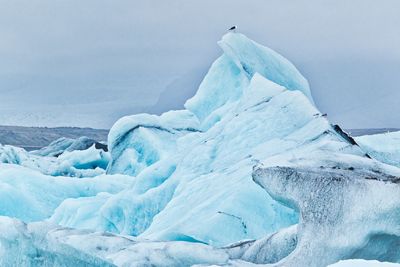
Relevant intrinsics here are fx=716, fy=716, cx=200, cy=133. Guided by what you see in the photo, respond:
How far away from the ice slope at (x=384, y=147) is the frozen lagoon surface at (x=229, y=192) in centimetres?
5

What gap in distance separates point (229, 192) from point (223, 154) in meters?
1.28

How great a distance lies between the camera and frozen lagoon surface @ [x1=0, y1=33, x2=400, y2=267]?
3893mm

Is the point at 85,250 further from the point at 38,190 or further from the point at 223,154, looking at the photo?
the point at 38,190

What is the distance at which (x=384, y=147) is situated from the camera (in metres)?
8.71

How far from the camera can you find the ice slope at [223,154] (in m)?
6.25

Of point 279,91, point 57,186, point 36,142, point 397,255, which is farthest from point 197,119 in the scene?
point 36,142

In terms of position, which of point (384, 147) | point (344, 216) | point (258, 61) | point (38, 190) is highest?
point (344, 216)

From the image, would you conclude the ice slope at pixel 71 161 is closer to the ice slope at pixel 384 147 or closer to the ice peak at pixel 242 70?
the ice peak at pixel 242 70

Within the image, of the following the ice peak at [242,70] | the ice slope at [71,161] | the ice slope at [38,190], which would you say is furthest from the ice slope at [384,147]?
the ice slope at [71,161]

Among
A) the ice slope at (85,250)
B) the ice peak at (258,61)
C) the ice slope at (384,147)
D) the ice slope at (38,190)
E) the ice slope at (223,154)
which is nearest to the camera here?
the ice slope at (85,250)

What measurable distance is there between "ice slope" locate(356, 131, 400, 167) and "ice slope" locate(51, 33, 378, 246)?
0.91 metres

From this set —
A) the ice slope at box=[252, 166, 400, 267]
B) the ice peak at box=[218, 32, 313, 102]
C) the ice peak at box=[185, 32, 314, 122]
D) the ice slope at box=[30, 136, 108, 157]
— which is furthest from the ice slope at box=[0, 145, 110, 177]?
the ice slope at box=[252, 166, 400, 267]

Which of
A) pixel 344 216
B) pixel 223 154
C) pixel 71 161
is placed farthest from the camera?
pixel 71 161

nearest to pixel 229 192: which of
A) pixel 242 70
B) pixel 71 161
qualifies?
pixel 242 70
